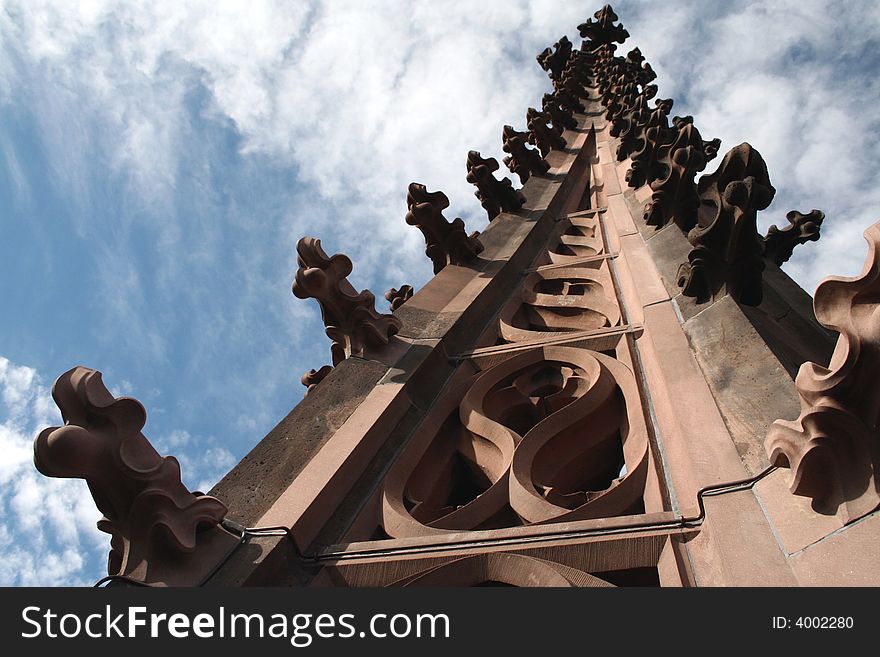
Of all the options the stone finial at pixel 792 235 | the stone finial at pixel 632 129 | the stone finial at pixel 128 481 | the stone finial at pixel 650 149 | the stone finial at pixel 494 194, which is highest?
the stone finial at pixel 632 129

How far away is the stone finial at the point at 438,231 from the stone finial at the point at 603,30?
19551 mm

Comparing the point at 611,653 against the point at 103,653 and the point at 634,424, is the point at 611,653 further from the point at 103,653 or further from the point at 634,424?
the point at 634,424

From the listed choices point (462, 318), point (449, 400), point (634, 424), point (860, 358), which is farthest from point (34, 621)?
point (462, 318)

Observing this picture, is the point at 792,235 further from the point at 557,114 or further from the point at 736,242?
the point at 557,114

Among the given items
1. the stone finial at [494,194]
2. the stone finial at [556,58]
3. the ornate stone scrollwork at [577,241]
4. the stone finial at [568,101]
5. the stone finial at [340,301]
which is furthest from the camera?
the stone finial at [556,58]

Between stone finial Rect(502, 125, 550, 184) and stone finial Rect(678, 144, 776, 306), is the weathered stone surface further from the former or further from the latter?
stone finial Rect(502, 125, 550, 184)

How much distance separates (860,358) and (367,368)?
3280 millimetres

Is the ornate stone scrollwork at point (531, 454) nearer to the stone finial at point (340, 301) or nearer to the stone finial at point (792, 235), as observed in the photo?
the stone finial at point (340, 301)

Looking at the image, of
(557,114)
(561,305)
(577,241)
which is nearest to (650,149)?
(577,241)

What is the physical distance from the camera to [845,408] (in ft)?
8.18

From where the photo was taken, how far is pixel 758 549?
2672 millimetres

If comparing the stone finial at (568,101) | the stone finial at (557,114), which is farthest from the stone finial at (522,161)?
the stone finial at (568,101)

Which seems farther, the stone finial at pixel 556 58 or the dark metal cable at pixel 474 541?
the stone finial at pixel 556 58

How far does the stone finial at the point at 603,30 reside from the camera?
2577cm
